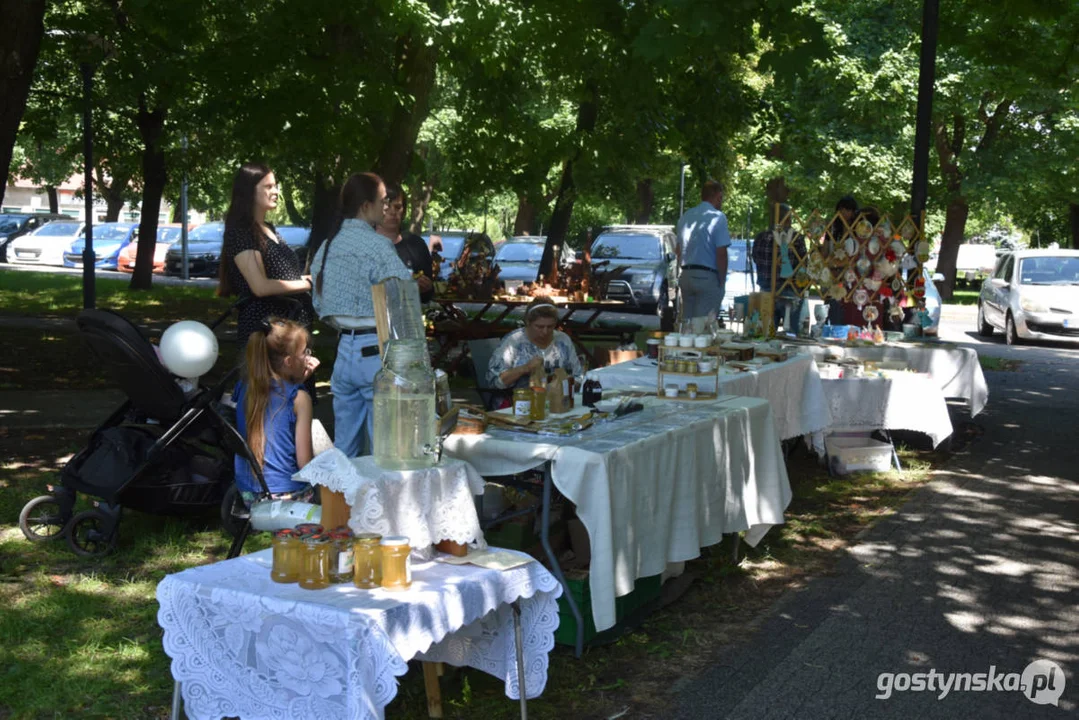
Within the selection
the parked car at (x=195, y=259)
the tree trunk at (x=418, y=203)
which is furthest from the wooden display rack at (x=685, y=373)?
the parked car at (x=195, y=259)

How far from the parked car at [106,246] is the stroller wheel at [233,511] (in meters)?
28.9

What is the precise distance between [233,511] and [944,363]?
20.3ft

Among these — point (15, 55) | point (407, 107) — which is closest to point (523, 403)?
point (15, 55)

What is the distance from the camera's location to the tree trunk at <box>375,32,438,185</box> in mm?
12648

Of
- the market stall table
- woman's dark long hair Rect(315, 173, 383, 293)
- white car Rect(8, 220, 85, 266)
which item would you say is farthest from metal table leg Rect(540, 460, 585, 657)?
white car Rect(8, 220, 85, 266)

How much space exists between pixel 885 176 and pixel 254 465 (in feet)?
82.8

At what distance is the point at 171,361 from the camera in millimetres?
5738

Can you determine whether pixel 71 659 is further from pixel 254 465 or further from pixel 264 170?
pixel 264 170

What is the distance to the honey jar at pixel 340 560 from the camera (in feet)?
12.2

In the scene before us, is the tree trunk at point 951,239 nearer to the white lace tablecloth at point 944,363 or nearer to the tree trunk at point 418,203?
the tree trunk at point 418,203

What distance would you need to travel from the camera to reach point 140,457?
5.89 meters

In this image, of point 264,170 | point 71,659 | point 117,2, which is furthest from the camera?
point 117,2

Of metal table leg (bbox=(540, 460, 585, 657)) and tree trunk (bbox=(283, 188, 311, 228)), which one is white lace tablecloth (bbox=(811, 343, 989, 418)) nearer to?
metal table leg (bbox=(540, 460, 585, 657))

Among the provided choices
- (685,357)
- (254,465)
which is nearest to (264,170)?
(254,465)
